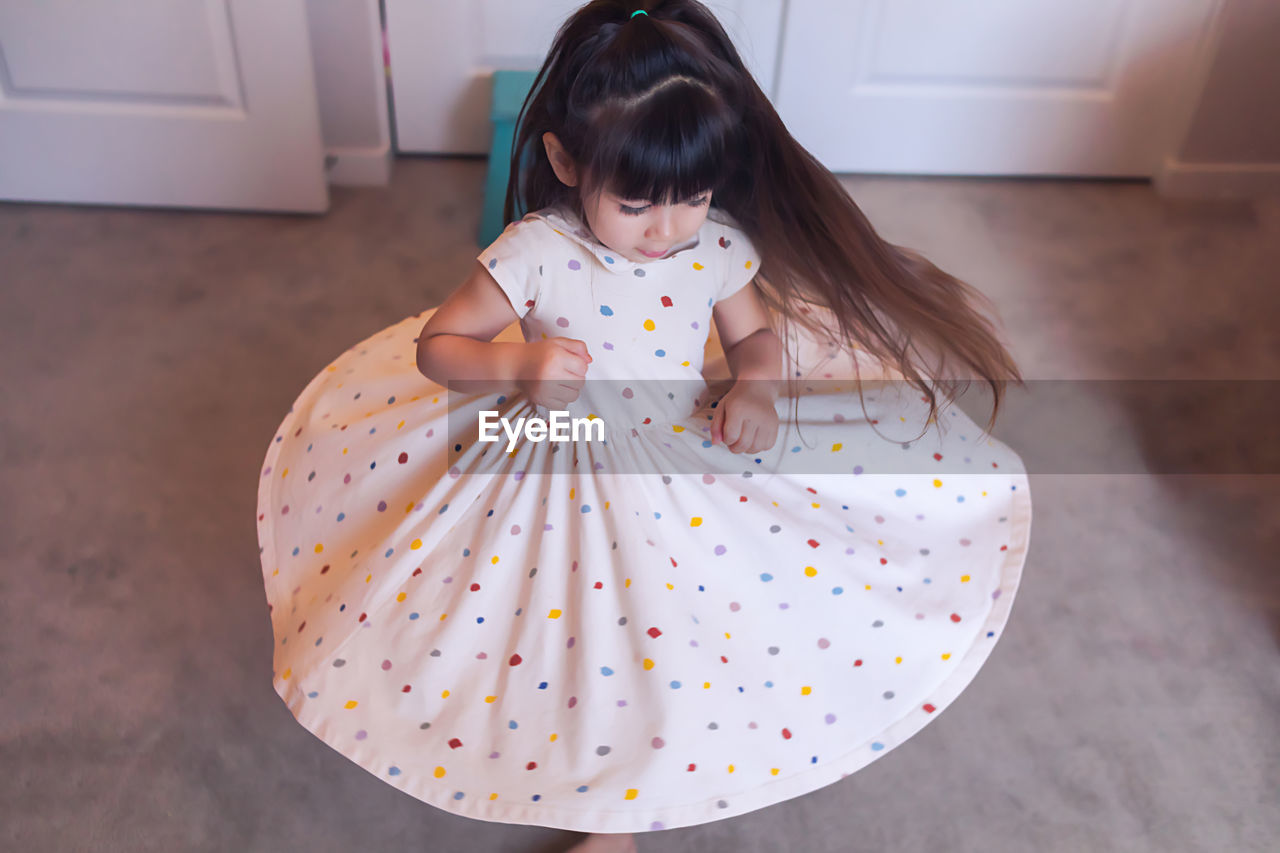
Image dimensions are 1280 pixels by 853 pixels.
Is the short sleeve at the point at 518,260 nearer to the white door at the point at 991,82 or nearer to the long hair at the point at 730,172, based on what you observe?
the long hair at the point at 730,172

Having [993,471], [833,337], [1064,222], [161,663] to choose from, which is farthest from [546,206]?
[1064,222]

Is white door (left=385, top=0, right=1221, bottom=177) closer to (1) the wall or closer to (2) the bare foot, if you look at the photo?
(1) the wall

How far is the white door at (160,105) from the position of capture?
164 centimetres

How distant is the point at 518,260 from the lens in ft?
2.89

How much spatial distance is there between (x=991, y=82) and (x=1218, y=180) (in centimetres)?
48

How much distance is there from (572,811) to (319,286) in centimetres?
114

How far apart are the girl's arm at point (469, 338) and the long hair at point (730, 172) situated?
0.11m

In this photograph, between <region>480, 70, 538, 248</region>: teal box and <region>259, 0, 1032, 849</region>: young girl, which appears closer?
<region>259, 0, 1032, 849</region>: young girl

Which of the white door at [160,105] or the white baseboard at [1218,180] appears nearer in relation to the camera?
the white door at [160,105]

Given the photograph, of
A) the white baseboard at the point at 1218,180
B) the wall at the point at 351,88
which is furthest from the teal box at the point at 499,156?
the white baseboard at the point at 1218,180

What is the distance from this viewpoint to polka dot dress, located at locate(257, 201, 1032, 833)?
836 millimetres

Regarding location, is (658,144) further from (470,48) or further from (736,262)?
(470,48)

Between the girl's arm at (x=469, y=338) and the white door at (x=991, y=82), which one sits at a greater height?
the girl's arm at (x=469, y=338)

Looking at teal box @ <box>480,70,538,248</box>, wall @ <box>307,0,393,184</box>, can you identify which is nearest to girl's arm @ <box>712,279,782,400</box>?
teal box @ <box>480,70,538,248</box>
